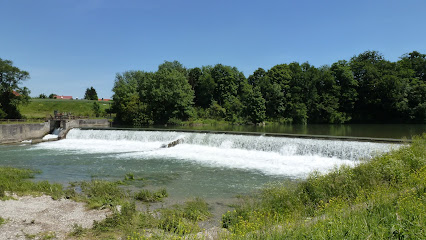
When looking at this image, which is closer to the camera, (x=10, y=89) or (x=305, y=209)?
(x=305, y=209)

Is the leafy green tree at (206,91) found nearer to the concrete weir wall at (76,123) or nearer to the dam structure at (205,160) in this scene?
the concrete weir wall at (76,123)

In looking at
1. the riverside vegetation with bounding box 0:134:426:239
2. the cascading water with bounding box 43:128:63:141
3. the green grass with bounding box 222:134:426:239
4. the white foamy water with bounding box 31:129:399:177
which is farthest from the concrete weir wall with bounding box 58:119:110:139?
the green grass with bounding box 222:134:426:239

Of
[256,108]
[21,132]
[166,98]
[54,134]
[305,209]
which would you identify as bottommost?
[305,209]

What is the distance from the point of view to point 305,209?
623 cm

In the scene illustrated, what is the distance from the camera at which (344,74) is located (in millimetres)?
50500

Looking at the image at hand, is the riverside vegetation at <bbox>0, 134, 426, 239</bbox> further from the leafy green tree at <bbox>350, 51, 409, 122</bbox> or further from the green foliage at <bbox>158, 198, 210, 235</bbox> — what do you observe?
the leafy green tree at <bbox>350, 51, 409, 122</bbox>

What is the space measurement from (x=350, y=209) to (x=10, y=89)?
47124mm

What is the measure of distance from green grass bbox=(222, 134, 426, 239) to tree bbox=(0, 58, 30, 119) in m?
43.7

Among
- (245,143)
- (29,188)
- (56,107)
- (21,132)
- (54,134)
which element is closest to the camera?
(29,188)

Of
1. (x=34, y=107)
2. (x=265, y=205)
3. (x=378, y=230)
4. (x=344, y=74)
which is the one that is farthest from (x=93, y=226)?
(x=34, y=107)

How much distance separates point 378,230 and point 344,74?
53.0 metres

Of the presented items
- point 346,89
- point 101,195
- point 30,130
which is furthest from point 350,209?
point 346,89

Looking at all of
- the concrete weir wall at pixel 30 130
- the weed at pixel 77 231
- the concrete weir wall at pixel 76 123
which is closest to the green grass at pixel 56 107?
the concrete weir wall at pixel 76 123

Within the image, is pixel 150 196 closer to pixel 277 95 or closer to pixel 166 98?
pixel 166 98
